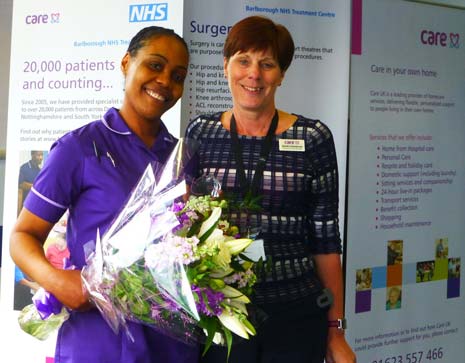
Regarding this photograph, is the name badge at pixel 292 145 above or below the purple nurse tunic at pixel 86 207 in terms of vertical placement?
above

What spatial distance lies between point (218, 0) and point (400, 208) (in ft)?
5.39

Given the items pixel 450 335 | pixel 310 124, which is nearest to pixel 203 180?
pixel 310 124

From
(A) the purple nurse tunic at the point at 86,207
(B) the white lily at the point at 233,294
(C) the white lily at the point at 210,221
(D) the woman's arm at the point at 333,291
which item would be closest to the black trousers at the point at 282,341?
(D) the woman's arm at the point at 333,291

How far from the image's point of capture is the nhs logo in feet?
10.8

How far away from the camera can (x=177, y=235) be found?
1.61 m

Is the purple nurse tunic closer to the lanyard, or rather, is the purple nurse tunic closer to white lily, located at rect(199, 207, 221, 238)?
white lily, located at rect(199, 207, 221, 238)

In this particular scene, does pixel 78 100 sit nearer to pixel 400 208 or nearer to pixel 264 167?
pixel 264 167


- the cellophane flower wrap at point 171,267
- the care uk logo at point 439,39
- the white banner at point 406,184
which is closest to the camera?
the cellophane flower wrap at point 171,267

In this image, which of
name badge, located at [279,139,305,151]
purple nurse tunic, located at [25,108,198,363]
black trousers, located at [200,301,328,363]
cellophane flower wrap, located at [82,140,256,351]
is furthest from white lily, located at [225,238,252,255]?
name badge, located at [279,139,305,151]

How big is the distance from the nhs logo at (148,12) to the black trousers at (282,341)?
67.6 inches

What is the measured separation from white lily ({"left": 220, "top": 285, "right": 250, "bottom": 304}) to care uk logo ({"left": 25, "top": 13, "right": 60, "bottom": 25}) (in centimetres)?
230

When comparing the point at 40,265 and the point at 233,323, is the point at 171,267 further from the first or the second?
the point at 40,265

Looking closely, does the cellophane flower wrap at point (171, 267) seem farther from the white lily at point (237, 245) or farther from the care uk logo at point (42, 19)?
the care uk logo at point (42, 19)

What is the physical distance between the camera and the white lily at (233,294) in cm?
170
